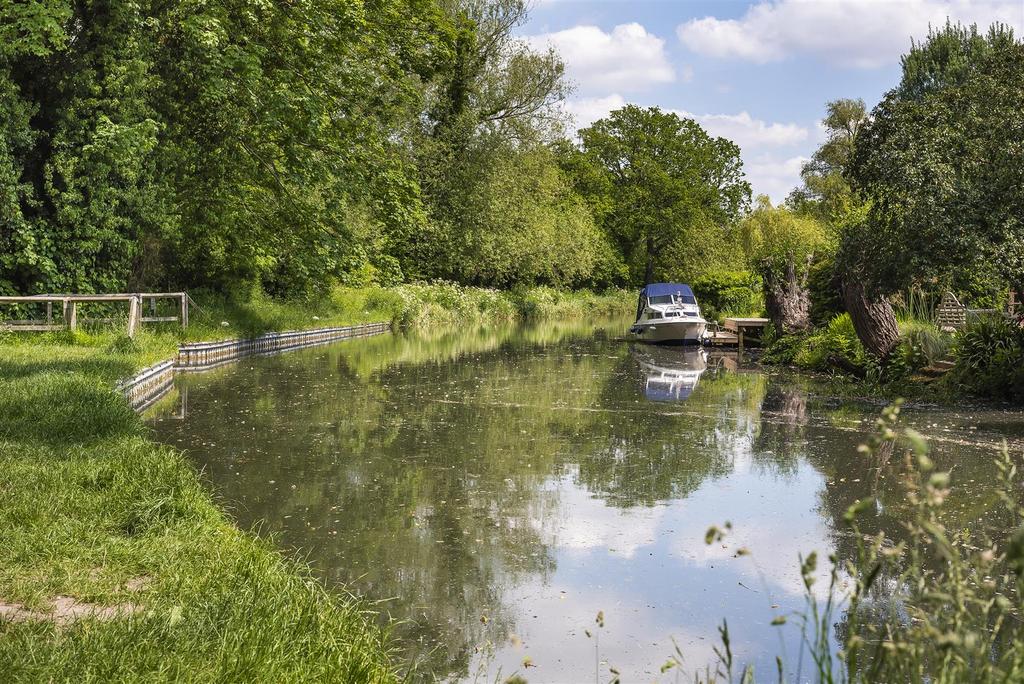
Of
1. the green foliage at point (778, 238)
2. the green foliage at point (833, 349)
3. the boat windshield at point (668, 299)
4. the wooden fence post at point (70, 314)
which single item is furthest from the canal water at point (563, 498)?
the boat windshield at point (668, 299)

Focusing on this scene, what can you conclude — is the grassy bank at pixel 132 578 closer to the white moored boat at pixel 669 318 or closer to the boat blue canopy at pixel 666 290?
the white moored boat at pixel 669 318

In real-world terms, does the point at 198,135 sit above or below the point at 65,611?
above

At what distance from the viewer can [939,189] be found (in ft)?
49.6

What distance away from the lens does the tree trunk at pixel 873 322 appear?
18.2 m

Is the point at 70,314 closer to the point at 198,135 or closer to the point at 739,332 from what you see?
the point at 198,135

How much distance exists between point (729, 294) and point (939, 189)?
2248 centimetres

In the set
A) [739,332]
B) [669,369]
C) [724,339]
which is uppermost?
[739,332]

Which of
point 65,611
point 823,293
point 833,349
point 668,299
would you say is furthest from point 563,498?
point 668,299

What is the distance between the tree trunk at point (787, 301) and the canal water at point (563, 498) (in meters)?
6.44

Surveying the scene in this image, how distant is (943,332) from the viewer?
59.4 feet

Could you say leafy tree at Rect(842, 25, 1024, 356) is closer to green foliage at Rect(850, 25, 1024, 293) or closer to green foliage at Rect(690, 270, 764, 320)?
green foliage at Rect(850, 25, 1024, 293)

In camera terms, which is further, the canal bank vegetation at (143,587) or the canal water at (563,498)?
the canal water at (563,498)

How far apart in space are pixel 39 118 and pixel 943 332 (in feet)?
62.2

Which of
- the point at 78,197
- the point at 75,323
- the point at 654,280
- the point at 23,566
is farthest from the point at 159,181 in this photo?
the point at 654,280
